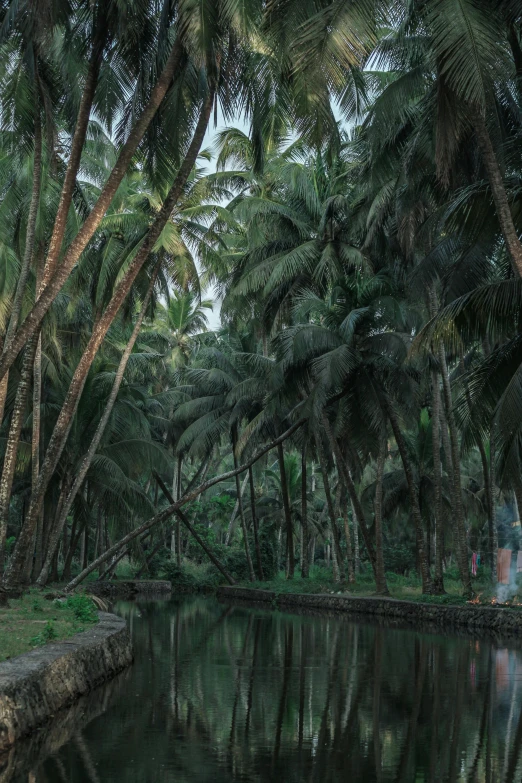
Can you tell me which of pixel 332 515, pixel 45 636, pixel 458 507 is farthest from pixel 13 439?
pixel 332 515

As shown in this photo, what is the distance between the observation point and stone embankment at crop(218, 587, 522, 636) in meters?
20.6

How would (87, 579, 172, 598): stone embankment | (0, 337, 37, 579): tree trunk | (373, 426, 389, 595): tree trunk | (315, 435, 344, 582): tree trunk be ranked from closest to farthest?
(0, 337, 37, 579): tree trunk < (373, 426, 389, 595): tree trunk < (315, 435, 344, 582): tree trunk < (87, 579, 172, 598): stone embankment

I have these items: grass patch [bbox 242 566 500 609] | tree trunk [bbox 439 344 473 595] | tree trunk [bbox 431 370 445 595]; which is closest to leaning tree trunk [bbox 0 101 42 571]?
tree trunk [bbox 439 344 473 595]

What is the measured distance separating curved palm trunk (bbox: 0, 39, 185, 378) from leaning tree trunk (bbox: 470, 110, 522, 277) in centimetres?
472

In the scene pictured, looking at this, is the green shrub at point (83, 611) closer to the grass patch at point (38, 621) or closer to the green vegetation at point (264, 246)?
the grass patch at point (38, 621)

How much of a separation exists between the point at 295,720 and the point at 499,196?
28.9 ft

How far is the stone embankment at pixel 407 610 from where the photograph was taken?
20.6 m

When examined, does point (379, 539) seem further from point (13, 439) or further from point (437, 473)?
point (13, 439)

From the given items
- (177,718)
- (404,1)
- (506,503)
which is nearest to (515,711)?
(177,718)

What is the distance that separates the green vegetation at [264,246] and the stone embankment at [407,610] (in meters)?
1.49

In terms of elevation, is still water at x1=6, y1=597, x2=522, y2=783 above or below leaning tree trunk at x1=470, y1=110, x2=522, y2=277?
below

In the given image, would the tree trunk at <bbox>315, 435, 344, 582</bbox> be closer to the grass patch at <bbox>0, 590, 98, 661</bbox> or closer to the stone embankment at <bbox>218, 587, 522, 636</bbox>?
the stone embankment at <bbox>218, 587, 522, 636</bbox>

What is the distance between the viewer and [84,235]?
47.3 ft

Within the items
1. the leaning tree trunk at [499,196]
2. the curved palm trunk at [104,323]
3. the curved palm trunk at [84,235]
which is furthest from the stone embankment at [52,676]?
the leaning tree trunk at [499,196]
